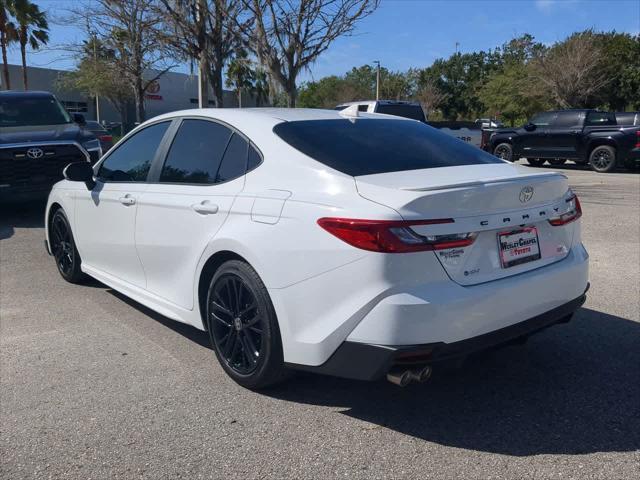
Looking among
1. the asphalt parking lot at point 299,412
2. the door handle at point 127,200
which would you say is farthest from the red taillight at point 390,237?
the door handle at point 127,200

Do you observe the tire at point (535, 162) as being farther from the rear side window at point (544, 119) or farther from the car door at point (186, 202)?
the car door at point (186, 202)

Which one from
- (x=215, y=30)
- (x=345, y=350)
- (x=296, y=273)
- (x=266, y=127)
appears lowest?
(x=345, y=350)

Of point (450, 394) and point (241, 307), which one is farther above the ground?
point (241, 307)

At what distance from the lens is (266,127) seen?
12.6 ft

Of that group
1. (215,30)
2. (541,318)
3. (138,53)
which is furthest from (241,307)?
(138,53)

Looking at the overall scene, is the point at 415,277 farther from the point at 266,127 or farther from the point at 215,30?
the point at 215,30

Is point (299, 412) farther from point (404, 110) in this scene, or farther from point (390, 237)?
point (404, 110)

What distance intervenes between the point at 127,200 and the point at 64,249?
1.75 meters

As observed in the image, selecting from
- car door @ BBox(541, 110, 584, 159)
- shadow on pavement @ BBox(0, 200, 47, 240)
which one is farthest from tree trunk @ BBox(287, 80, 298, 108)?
car door @ BBox(541, 110, 584, 159)

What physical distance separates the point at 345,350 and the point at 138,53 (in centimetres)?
1849

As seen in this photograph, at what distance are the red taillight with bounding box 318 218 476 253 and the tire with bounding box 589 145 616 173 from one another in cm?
1663

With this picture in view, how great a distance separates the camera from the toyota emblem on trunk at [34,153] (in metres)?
9.17

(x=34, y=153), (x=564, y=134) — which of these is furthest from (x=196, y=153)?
(x=564, y=134)

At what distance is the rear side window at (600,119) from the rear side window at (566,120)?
271 mm
